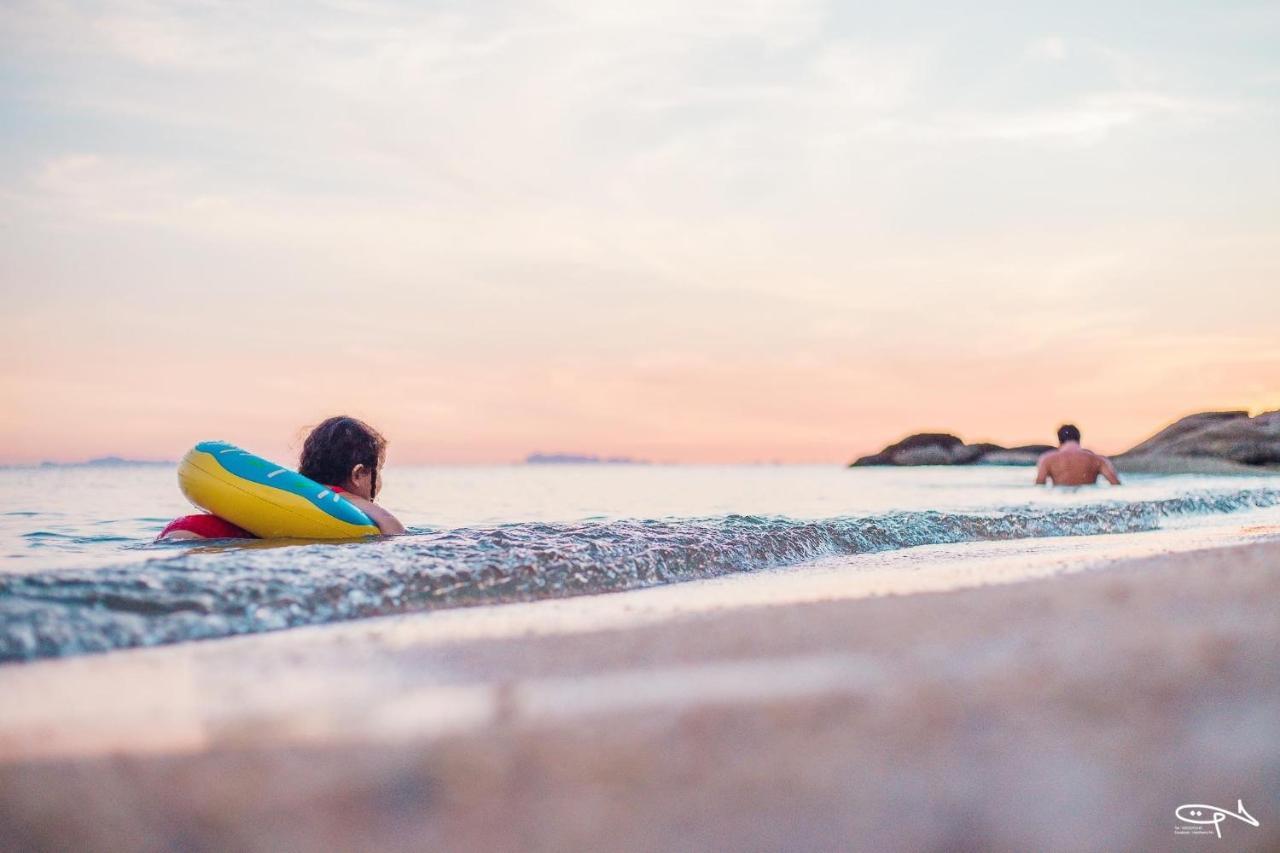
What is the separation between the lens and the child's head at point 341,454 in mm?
5770

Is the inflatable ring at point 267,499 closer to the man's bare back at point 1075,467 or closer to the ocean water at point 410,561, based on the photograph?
the ocean water at point 410,561

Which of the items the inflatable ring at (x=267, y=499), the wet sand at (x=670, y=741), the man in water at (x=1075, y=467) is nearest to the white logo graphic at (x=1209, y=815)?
the wet sand at (x=670, y=741)

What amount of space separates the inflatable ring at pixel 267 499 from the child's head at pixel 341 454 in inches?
20.2

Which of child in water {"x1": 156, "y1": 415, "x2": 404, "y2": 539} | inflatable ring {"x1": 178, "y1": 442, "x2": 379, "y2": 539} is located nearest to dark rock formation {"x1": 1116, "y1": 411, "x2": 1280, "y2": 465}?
child in water {"x1": 156, "y1": 415, "x2": 404, "y2": 539}

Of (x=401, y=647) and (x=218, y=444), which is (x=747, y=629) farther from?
(x=218, y=444)

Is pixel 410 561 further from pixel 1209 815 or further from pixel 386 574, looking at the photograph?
pixel 1209 815

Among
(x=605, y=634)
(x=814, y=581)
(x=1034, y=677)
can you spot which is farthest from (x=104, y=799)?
(x=814, y=581)

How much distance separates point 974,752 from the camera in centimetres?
151

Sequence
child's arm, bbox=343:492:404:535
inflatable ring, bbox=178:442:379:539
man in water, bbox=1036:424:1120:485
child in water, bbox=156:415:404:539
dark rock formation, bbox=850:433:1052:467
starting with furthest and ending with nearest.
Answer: dark rock formation, bbox=850:433:1052:467 < man in water, bbox=1036:424:1120:485 < child in water, bbox=156:415:404:539 < child's arm, bbox=343:492:404:535 < inflatable ring, bbox=178:442:379:539

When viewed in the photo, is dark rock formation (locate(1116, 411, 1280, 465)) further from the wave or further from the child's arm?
the child's arm

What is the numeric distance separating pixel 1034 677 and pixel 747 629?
0.75 m

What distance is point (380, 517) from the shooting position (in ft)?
17.7

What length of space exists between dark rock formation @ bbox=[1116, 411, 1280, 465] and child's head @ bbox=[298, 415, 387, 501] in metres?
19.2

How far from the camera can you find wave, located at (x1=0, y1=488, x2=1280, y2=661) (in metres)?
2.69
